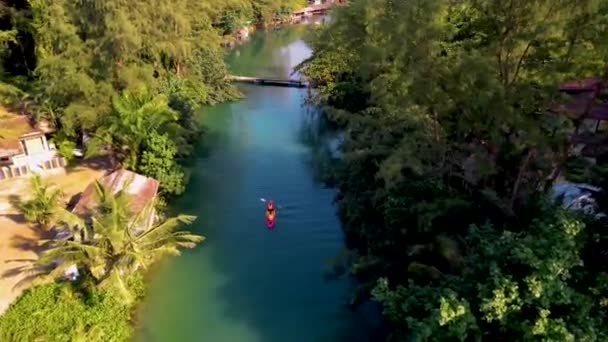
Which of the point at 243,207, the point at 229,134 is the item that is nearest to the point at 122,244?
the point at 243,207

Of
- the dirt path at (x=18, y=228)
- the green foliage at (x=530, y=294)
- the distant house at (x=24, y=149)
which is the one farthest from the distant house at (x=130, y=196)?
the green foliage at (x=530, y=294)

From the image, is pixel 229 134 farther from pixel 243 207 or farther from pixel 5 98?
pixel 5 98

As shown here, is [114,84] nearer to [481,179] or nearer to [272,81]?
[481,179]

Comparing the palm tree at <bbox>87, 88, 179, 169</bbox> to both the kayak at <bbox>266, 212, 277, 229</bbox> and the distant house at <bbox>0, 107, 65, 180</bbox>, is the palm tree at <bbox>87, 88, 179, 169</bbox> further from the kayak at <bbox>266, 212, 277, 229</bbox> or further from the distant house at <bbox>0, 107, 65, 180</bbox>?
the kayak at <bbox>266, 212, 277, 229</bbox>

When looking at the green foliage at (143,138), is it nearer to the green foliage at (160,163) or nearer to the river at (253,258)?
the green foliage at (160,163)

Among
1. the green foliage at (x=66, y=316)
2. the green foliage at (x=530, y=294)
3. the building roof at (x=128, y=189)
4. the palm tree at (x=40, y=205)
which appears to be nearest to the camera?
the green foliage at (x=530, y=294)

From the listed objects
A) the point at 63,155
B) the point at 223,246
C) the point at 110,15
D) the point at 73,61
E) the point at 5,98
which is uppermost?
the point at 110,15
